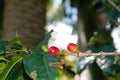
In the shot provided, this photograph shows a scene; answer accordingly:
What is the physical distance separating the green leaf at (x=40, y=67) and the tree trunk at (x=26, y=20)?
5.90ft

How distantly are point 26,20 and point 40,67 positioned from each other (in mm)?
1946

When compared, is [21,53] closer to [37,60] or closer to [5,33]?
[37,60]

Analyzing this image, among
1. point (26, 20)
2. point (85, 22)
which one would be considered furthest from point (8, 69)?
point (26, 20)

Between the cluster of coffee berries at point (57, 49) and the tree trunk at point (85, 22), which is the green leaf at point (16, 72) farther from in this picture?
the tree trunk at point (85, 22)

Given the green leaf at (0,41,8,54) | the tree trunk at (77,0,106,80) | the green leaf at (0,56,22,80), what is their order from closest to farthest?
1. the green leaf at (0,56,22,80)
2. the green leaf at (0,41,8,54)
3. the tree trunk at (77,0,106,80)

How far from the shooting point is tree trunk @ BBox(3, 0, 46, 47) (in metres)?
2.75

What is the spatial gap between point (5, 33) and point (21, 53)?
1.90 metres

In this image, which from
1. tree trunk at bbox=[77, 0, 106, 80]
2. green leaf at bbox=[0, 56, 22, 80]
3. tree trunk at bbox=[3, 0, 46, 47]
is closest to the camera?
green leaf at bbox=[0, 56, 22, 80]

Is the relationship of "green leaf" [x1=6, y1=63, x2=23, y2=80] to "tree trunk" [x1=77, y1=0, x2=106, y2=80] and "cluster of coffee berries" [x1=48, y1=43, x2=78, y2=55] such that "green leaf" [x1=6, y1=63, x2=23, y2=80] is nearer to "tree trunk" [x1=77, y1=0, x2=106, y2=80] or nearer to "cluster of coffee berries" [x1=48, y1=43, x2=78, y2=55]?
"cluster of coffee berries" [x1=48, y1=43, x2=78, y2=55]

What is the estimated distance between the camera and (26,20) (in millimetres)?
2805

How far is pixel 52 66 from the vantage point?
2.96 feet

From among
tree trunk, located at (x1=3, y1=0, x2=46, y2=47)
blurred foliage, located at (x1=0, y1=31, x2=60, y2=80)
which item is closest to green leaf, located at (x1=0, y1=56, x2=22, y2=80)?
blurred foliage, located at (x1=0, y1=31, x2=60, y2=80)

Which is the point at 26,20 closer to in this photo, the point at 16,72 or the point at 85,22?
the point at 85,22

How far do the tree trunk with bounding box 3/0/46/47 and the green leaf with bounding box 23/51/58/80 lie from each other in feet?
5.90
